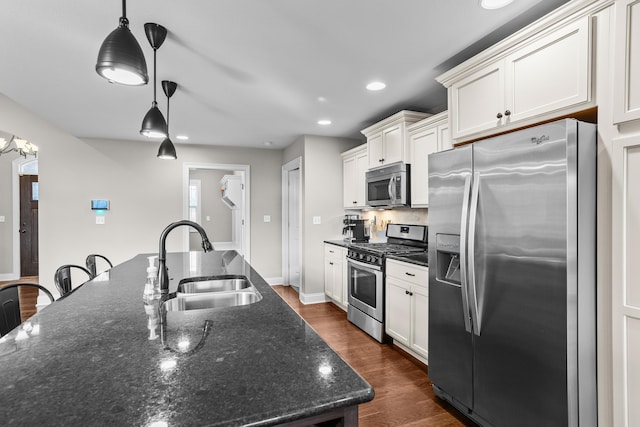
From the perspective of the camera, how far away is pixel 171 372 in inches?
31.2

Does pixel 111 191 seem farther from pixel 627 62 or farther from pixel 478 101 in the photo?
pixel 627 62

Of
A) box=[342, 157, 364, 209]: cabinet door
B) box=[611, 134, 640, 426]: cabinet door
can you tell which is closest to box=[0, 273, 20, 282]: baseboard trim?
box=[342, 157, 364, 209]: cabinet door

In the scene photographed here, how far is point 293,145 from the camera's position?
526 centimetres

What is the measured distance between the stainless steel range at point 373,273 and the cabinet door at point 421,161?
1.28 ft

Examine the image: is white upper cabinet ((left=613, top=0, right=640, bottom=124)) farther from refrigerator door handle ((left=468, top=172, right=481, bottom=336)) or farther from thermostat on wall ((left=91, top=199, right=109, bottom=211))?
thermostat on wall ((left=91, top=199, right=109, bottom=211))

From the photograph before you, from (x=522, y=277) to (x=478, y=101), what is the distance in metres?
1.20

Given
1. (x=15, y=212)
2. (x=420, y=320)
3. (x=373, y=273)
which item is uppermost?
(x=15, y=212)

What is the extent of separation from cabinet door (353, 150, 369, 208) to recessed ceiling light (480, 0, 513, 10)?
236 cm

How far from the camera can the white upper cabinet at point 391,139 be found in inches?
131

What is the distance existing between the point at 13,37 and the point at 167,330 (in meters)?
2.38

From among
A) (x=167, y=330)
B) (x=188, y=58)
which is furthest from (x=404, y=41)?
(x=167, y=330)

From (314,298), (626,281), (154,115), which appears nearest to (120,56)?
(154,115)

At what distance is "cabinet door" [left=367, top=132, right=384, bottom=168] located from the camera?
3742 mm

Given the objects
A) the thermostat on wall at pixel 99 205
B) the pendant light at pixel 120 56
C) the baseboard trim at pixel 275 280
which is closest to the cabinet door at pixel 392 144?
the pendant light at pixel 120 56
